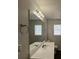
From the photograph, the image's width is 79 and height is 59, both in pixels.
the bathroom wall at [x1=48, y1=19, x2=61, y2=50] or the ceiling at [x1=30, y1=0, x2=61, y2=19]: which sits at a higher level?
the ceiling at [x1=30, y1=0, x2=61, y2=19]

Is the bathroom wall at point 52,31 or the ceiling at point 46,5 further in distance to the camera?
the bathroom wall at point 52,31

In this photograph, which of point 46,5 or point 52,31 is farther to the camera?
point 52,31

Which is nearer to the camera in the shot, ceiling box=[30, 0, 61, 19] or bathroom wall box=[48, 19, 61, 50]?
ceiling box=[30, 0, 61, 19]

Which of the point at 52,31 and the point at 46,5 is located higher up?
the point at 46,5

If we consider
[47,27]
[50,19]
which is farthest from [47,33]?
[50,19]

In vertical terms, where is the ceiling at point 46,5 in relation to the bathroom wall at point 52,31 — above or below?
above
